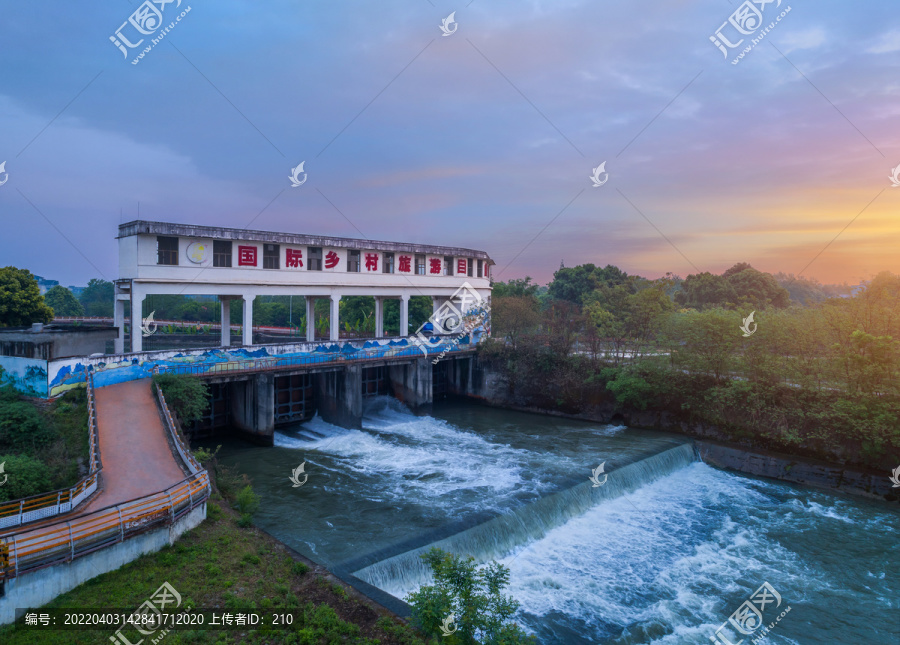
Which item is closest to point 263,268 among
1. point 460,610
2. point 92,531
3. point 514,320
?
point 514,320

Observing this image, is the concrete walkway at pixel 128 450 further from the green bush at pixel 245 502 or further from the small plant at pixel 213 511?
the green bush at pixel 245 502

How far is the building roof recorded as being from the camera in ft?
79.7

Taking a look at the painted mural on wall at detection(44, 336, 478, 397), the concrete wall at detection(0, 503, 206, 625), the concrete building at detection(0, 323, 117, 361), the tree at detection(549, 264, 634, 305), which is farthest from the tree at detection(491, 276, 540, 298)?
the concrete wall at detection(0, 503, 206, 625)

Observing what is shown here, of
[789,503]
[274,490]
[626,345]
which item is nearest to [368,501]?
[274,490]

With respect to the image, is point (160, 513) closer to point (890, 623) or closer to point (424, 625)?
point (424, 625)

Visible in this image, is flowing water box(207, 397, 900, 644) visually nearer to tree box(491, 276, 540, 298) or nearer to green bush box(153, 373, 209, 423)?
green bush box(153, 373, 209, 423)

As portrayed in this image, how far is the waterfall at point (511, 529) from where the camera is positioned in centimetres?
1320

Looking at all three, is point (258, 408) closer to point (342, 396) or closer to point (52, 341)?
point (342, 396)

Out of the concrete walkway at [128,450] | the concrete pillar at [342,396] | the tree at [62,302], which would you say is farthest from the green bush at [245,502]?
the tree at [62,302]

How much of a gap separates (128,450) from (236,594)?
774 centimetres

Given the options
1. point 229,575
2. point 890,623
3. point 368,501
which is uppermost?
point 229,575

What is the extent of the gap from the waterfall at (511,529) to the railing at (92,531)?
445cm

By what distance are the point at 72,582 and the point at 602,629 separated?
38.7ft

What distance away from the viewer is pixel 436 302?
40750 mm
